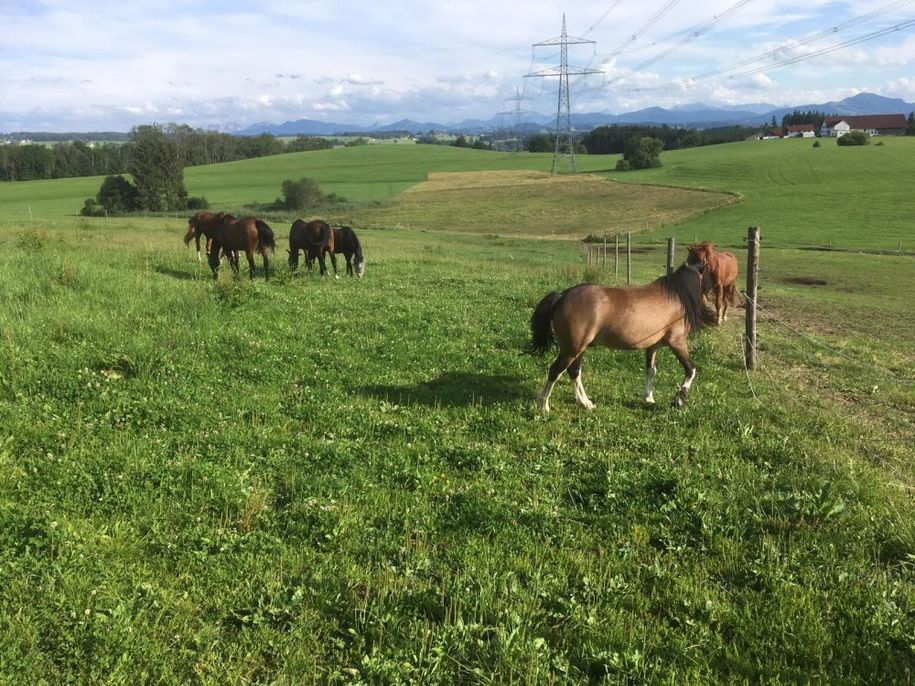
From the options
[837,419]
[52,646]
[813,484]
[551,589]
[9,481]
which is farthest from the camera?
[837,419]

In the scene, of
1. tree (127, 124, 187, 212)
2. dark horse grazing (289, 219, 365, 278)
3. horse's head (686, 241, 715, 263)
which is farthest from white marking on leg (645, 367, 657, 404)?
tree (127, 124, 187, 212)

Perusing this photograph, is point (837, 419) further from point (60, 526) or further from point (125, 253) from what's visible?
point (125, 253)

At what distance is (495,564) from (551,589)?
0.44 metres

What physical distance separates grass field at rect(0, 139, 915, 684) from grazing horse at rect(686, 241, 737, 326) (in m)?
0.97

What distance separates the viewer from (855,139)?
9731 centimetres

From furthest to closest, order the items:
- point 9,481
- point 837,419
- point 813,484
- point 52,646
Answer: point 837,419, point 813,484, point 9,481, point 52,646

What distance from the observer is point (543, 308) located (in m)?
7.56

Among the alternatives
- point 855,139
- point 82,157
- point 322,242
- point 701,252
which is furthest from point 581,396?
point 82,157

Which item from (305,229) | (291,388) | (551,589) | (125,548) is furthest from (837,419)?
(305,229)

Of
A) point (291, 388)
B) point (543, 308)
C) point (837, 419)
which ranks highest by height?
point (543, 308)

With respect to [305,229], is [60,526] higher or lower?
lower

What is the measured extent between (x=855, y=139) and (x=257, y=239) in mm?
112178

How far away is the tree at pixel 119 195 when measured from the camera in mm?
69312

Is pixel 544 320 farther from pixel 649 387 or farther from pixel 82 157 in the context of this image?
pixel 82 157
